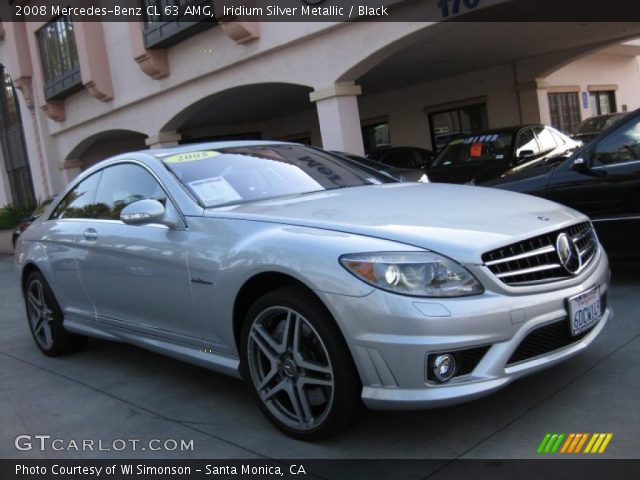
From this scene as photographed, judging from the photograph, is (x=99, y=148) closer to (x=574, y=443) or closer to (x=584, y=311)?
(x=584, y=311)

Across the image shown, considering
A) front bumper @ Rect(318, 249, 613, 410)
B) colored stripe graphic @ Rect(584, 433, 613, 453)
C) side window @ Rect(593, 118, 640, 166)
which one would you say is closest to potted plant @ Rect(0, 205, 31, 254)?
side window @ Rect(593, 118, 640, 166)

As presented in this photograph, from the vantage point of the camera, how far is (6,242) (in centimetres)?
1830

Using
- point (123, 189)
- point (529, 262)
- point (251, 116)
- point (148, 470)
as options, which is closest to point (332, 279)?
point (529, 262)

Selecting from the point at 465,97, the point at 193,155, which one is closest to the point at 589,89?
the point at 465,97

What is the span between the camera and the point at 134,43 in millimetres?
14773

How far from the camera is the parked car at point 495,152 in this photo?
962cm

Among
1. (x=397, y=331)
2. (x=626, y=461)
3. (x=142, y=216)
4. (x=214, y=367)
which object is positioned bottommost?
(x=626, y=461)

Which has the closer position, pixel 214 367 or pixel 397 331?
pixel 397 331

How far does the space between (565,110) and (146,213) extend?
1808 centimetres

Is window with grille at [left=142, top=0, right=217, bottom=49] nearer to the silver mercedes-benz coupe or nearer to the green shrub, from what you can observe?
the green shrub

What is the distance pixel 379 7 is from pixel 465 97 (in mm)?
7984

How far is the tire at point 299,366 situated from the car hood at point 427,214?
429mm

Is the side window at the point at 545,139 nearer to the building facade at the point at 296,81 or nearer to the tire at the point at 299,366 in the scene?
the building facade at the point at 296,81

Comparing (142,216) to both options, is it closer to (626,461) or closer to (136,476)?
(136,476)
